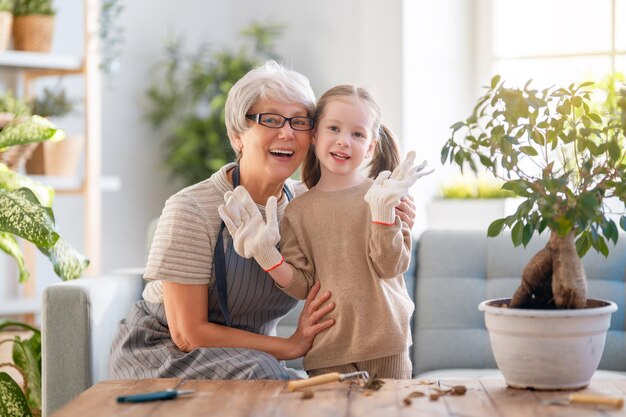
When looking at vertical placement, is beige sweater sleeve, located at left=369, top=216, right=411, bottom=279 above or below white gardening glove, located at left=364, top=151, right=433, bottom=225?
below

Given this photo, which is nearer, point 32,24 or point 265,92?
point 265,92

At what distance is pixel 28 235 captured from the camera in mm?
2543

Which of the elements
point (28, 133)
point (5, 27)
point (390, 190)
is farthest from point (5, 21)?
point (390, 190)

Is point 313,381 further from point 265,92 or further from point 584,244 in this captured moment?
point 265,92

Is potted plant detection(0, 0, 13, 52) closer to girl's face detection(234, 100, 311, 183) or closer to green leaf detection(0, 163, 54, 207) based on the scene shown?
green leaf detection(0, 163, 54, 207)

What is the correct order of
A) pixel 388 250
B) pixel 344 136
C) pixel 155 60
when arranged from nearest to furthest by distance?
pixel 388 250 → pixel 344 136 → pixel 155 60

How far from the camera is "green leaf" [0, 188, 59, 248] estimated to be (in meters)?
2.55

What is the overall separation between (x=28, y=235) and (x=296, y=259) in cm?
91

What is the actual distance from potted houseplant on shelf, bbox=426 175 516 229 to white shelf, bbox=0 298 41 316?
5.97 feet

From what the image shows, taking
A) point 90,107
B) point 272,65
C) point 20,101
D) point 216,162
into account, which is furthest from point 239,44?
point 272,65

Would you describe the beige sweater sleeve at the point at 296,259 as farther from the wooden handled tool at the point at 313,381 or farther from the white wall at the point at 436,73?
the white wall at the point at 436,73

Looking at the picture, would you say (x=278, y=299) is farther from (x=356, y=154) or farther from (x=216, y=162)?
(x=216, y=162)

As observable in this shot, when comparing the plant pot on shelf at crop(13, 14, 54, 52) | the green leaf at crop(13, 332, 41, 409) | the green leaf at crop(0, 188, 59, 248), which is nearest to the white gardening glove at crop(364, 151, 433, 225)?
the green leaf at crop(0, 188, 59, 248)

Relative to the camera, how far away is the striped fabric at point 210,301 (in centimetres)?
204
